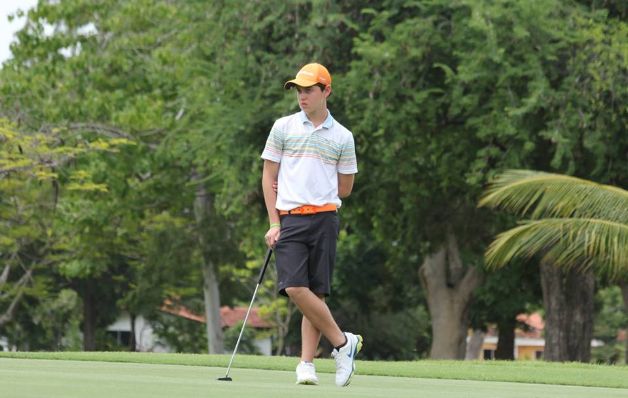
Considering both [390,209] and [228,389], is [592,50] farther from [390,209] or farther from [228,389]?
[228,389]

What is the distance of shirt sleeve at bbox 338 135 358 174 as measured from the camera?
29.9ft

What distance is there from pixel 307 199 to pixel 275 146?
14.8 inches

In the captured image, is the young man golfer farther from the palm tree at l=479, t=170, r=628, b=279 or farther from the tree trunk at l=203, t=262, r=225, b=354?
the tree trunk at l=203, t=262, r=225, b=354

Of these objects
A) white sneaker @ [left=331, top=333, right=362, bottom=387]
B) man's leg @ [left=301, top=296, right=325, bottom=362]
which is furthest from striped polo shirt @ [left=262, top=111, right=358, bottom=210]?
white sneaker @ [left=331, top=333, right=362, bottom=387]

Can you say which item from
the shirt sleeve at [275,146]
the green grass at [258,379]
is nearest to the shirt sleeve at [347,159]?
the shirt sleeve at [275,146]

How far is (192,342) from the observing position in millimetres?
58969

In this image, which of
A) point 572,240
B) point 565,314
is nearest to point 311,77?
point 572,240

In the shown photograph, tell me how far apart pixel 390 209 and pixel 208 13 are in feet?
17.7

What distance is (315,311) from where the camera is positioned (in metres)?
9.03

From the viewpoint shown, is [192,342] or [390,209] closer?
[390,209]

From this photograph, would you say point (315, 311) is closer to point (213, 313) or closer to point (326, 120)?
point (326, 120)

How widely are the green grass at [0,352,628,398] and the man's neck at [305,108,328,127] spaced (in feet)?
5.20

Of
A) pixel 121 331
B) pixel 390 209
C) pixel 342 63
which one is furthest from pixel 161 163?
pixel 121 331

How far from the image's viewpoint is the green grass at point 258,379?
24.6 ft
